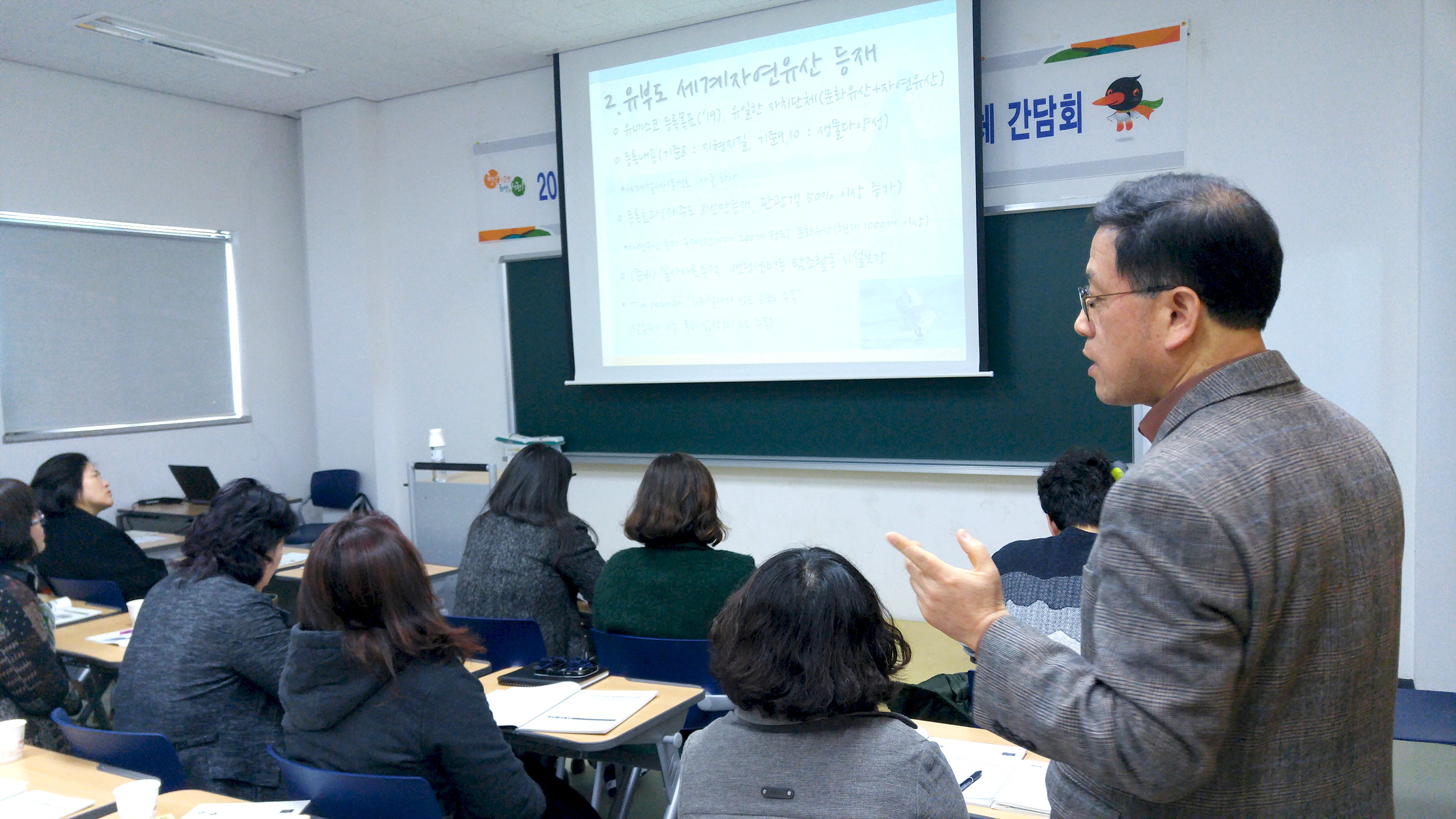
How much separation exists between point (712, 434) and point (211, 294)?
3.44m

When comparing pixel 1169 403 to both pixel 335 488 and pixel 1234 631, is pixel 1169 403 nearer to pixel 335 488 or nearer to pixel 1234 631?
pixel 1234 631

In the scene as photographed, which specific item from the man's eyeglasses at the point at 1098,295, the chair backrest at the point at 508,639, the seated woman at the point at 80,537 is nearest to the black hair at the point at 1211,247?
the man's eyeglasses at the point at 1098,295

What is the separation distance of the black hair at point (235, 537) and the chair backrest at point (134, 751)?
0.46 m

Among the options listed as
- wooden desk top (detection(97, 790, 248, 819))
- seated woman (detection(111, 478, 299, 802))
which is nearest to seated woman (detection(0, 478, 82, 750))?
seated woman (detection(111, 478, 299, 802))

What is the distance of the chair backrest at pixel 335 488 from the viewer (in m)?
6.23

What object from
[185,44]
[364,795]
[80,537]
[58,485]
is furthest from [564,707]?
[185,44]

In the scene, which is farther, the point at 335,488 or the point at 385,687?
the point at 335,488

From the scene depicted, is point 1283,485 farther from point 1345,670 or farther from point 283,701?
point 283,701

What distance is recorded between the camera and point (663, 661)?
2.54 m

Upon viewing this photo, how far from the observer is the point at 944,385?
14.7 ft

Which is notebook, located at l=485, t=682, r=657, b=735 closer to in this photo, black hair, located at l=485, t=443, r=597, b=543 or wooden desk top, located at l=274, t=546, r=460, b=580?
black hair, located at l=485, t=443, r=597, b=543

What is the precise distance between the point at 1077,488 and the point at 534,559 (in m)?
1.64

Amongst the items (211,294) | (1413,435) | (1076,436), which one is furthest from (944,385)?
(211,294)

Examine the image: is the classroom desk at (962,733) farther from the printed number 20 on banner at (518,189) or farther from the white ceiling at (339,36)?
the printed number 20 on banner at (518,189)
